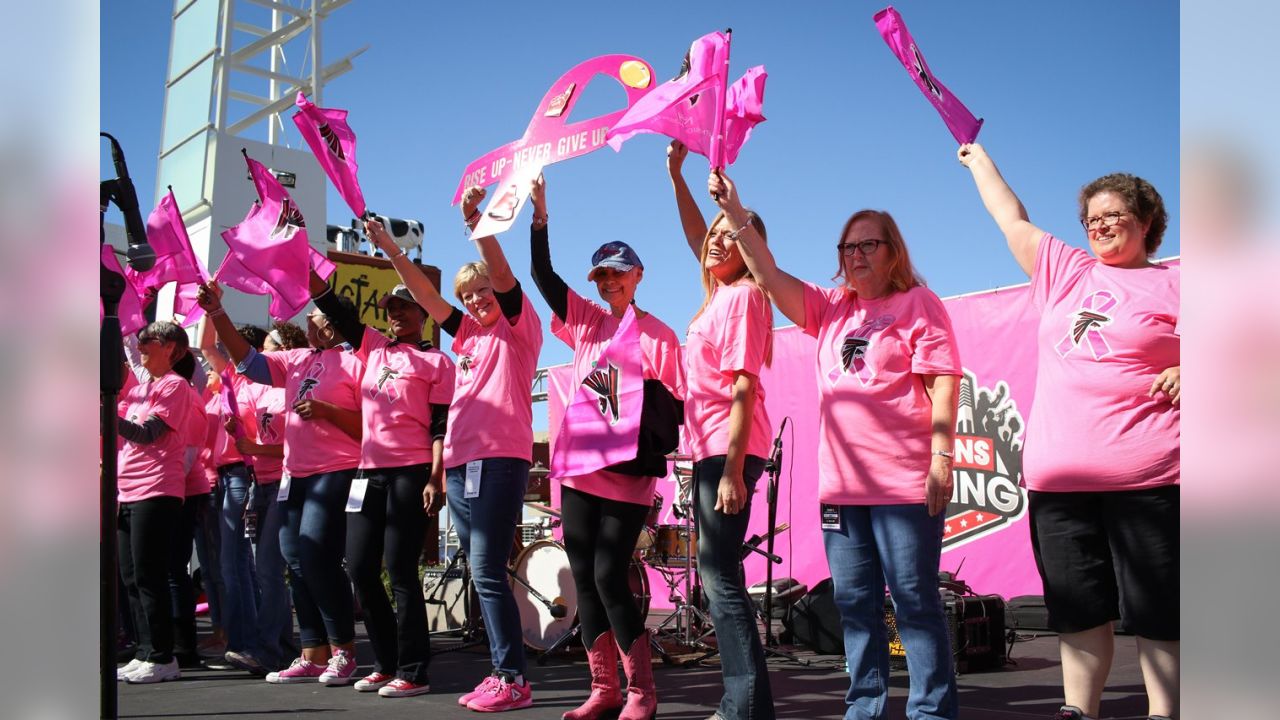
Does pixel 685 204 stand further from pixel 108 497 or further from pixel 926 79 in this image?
pixel 108 497

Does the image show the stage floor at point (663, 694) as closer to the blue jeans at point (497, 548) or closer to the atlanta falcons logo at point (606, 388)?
the blue jeans at point (497, 548)

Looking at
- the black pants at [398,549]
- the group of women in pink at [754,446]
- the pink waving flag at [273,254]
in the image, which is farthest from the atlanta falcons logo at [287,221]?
the black pants at [398,549]

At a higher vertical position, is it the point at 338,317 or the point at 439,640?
the point at 338,317

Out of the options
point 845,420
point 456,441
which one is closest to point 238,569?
point 456,441

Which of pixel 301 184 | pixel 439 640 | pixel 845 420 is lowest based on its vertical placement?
pixel 439 640

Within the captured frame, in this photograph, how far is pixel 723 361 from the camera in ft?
11.8

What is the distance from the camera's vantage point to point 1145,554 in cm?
285

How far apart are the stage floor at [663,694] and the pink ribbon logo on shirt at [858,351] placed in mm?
1769

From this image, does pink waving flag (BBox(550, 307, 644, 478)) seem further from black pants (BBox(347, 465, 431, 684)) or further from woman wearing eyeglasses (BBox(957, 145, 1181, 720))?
woman wearing eyeglasses (BBox(957, 145, 1181, 720))

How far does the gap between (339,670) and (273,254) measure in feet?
7.04

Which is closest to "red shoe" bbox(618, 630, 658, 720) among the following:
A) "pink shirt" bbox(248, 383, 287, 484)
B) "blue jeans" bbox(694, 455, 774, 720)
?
"blue jeans" bbox(694, 455, 774, 720)

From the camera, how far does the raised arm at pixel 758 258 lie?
11.1ft
